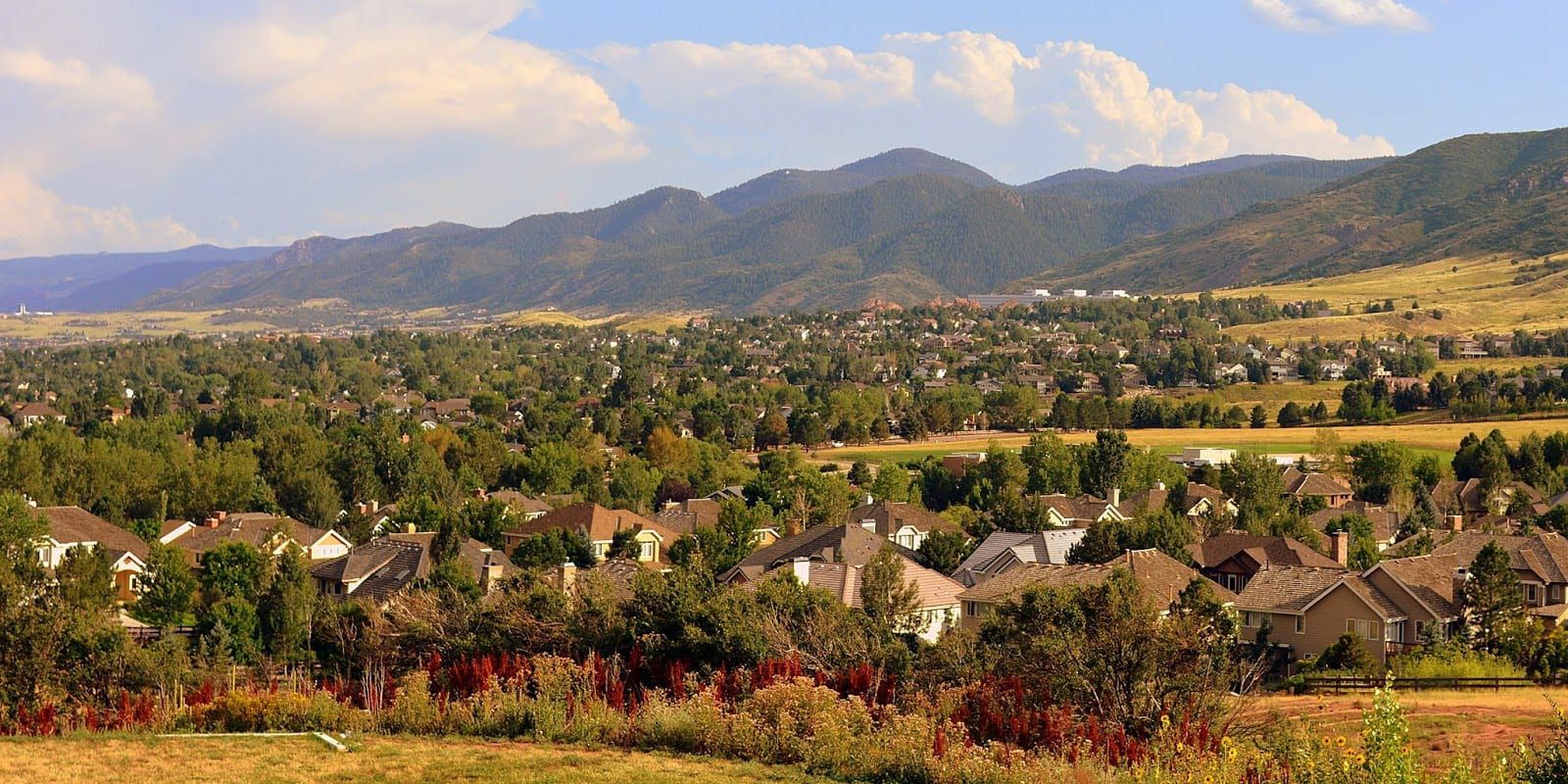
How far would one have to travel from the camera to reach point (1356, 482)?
7562cm

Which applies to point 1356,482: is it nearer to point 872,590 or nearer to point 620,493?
point 620,493

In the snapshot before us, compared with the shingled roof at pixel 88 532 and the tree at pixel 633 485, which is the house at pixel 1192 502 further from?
the shingled roof at pixel 88 532

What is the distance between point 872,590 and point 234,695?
53.2ft

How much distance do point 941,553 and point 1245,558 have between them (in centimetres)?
840

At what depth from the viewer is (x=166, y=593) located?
4475 centimetres

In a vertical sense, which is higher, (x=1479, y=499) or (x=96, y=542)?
(x=96, y=542)

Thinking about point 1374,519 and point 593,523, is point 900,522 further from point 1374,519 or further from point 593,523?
point 1374,519

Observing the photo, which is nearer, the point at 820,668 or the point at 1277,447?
the point at 820,668

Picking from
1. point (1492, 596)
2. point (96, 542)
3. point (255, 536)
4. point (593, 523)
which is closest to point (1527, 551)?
point (1492, 596)

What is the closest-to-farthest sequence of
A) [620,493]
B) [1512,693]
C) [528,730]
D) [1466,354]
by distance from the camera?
[528,730], [1512,693], [620,493], [1466,354]

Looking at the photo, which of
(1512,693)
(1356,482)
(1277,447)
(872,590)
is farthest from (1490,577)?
(1277,447)

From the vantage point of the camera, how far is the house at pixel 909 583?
129 ft

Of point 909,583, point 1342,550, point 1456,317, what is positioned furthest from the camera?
point 1456,317

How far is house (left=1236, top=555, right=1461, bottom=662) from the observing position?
38.5 metres
